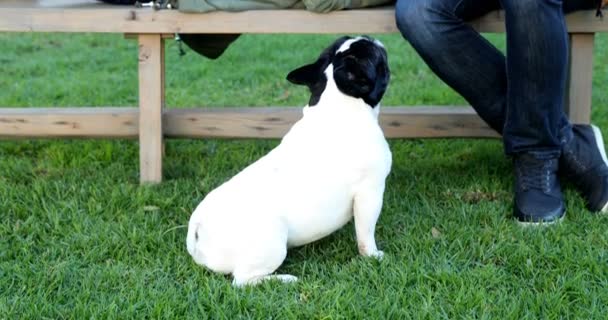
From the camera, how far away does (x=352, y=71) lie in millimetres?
3195

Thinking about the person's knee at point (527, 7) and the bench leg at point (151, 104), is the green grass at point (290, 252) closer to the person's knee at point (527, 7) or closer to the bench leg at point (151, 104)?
the bench leg at point (151, 104)

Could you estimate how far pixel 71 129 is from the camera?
4.38 metres

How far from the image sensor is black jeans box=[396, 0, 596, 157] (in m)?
3.52

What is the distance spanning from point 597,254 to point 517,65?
78cm

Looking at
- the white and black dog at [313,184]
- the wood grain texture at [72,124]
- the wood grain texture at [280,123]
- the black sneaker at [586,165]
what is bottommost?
the wood grain texture at [72,124]

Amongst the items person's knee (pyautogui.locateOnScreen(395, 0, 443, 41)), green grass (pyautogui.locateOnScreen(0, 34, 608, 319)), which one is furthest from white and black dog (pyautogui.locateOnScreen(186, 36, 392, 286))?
person's knee (pyautogui.locateOnScreen(395, 0, 443, 41))

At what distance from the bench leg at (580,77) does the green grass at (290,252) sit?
1.41ft

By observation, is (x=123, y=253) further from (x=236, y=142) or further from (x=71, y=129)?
(x=236, y=142)

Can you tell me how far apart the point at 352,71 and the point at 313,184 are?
1.34ft

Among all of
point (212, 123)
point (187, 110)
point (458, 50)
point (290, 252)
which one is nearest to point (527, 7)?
point (458, 50)

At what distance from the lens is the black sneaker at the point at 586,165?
12.5 feet

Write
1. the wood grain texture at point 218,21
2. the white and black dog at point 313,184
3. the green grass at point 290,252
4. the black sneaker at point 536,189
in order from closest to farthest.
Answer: the green grass at point 290,252 → the white and black dog at point 313,184 → the black sneaker at point 536,189 → the wood grain texture at point 218,21

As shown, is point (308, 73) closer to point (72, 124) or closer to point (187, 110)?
point (187, 110)

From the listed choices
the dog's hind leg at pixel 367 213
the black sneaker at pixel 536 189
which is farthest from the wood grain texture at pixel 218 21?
the dog's hind leg at pixel 367 213
